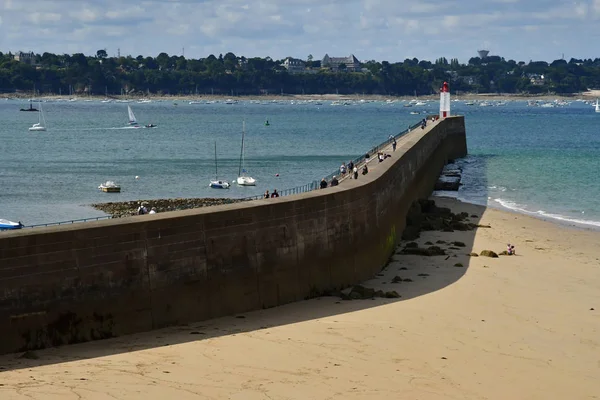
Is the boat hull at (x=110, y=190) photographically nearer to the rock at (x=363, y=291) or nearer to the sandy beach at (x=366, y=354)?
the sandy beach at (x=366, y=354)

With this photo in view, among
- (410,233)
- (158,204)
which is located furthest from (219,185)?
(410,233)

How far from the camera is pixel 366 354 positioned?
1811 cm

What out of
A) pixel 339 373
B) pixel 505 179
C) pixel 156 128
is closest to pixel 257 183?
pixel 505 179

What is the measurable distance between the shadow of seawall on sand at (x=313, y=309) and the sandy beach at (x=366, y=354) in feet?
0.12

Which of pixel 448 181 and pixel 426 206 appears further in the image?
pixel 448 181

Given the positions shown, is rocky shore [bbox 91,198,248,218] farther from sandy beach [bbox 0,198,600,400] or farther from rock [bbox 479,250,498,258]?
sandy beach [bbox 0,198,600,400]

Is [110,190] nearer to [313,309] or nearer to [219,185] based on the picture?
[219,185]

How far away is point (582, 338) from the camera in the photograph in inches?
809

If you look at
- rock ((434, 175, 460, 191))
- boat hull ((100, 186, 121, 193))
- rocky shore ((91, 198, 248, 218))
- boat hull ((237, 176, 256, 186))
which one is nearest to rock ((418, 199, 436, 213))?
rocky shore ((91, 198, 248, 218))

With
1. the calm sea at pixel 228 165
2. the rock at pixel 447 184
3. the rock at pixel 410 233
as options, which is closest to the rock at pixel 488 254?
the rock at pixel 410 233

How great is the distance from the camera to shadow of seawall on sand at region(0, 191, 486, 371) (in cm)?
1714

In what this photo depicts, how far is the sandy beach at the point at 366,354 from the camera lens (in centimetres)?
1588

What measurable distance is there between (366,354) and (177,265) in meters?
3.92

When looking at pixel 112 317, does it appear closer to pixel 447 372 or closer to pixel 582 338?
pixel 447 372
